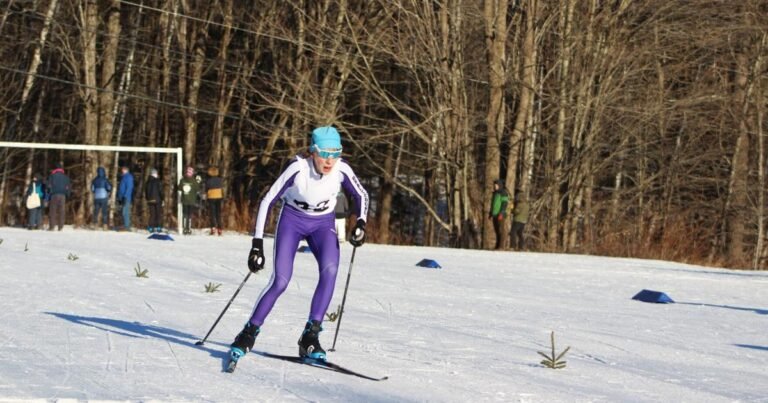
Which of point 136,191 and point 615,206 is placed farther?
point 136,191

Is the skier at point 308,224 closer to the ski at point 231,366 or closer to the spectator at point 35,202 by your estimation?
the ski at point 231,366

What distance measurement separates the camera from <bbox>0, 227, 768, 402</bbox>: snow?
25.4 feet

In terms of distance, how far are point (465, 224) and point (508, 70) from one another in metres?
4.28

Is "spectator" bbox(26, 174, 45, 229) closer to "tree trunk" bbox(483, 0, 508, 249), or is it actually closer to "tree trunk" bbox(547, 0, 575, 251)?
"tree trunk" bbox(483, 0, 508, 249)

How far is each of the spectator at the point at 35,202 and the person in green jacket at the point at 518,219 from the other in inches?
421

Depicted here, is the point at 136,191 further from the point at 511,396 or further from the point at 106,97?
the point at 511,396

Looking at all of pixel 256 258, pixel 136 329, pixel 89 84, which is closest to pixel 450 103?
pixel 89 84

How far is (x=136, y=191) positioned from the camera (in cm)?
4572

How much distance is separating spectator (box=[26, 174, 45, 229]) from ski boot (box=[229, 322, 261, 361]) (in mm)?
20794

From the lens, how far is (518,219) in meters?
29.0

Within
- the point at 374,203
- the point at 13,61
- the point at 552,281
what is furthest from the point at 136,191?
the point at 552,281

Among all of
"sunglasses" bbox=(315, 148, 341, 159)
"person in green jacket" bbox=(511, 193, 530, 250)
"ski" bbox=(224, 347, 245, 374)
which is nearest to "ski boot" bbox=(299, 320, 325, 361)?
"ski" bbox=(224, 347, 245, 374)

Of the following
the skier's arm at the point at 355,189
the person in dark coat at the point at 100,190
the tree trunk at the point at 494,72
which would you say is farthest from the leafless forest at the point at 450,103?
the skier's arm at the point at 355,189

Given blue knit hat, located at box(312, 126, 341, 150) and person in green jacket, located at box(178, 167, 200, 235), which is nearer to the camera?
blue knit hat, located at box(312, 126, 341, 150)
